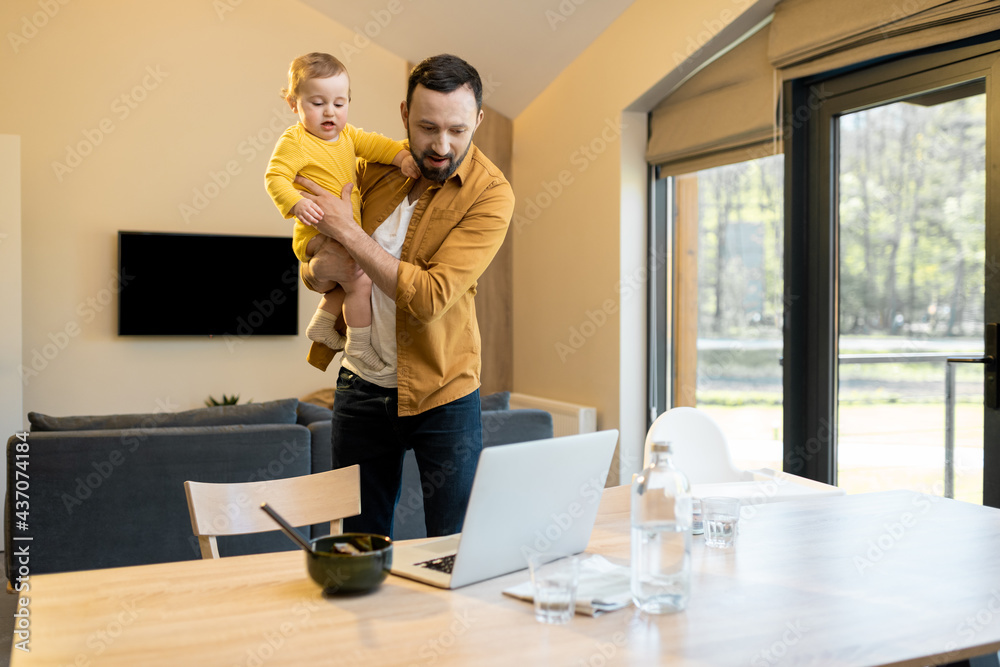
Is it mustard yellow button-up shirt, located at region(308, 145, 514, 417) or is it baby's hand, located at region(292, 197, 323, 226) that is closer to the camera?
mustard yellow button-up shirt, located at region(308, 145, 514, 417)

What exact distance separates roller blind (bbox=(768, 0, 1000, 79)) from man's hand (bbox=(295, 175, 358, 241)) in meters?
2.11

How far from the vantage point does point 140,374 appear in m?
5.18

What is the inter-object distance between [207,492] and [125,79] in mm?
4460

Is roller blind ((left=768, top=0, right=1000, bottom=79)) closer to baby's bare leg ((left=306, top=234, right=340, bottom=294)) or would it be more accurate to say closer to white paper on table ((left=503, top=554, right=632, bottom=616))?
baby's bare leg ((left=306, top=234, right=340, bottom=294))

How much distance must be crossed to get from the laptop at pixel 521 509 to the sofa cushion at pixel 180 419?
1.84 meters

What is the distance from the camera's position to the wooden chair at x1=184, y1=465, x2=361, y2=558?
1.53 meters

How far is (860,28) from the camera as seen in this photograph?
2955mm

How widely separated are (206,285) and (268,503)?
3.93m

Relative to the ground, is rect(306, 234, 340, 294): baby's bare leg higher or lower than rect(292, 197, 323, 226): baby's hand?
lower

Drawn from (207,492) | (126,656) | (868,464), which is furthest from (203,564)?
(868,464)

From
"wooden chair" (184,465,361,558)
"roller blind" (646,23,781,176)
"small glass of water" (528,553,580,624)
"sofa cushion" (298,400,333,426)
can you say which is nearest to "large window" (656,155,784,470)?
"roller blind" (646,23,781,176)

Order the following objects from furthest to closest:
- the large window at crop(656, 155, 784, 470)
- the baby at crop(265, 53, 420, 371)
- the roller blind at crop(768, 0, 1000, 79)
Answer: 1. the large window at crop(656, 155, 784, 470)
2. the roller blind at crop(768, 0, 1000, 79)
3. the baby at crop(265, 53, 420, 371)

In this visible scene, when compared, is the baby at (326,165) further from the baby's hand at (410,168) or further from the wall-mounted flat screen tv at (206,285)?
the wall-mounted flat screen tv at (206,285)

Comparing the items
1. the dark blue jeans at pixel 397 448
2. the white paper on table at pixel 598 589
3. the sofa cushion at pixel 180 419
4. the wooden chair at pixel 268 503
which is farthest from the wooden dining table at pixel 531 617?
the sofa cushion at pixel 180 419
